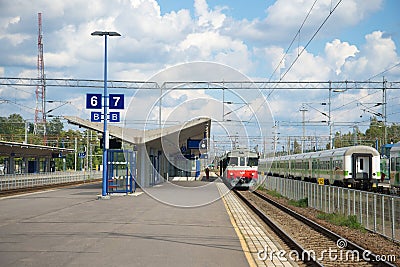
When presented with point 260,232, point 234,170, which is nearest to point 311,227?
point 260,232

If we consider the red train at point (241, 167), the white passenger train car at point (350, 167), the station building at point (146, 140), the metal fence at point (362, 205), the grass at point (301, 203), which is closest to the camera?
the metal fence at point (362, 205)

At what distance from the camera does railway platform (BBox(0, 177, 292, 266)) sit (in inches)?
399

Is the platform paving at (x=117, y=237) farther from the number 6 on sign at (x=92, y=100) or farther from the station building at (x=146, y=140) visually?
the station building at (x=146, y=140)

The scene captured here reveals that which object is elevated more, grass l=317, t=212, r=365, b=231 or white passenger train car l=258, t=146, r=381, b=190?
white passenger train car l=258, t=146, r=381, b=190

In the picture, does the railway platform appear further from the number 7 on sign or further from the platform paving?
the number 7 on sign

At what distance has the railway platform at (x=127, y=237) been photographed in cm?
1014

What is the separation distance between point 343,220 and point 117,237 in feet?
26.0

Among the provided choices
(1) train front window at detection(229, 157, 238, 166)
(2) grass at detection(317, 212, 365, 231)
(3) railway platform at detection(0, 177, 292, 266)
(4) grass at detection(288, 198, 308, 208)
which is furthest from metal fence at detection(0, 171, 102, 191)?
(2) grass at detection(317, 212, 365, 231)

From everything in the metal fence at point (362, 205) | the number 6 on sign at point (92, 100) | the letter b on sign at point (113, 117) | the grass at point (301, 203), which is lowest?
the grass at point (301, 203)

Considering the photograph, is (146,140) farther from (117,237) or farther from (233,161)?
(117,237)

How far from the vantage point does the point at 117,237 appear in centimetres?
1306

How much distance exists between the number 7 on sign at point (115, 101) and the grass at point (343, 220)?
12346 millimetres

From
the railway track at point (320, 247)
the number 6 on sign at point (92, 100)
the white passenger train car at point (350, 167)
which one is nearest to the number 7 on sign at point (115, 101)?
the number 6 on sign at point (92, 100)

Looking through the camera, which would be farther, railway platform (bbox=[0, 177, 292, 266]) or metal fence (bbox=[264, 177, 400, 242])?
metal fence (bbox=[264, 177, 400, 242])
